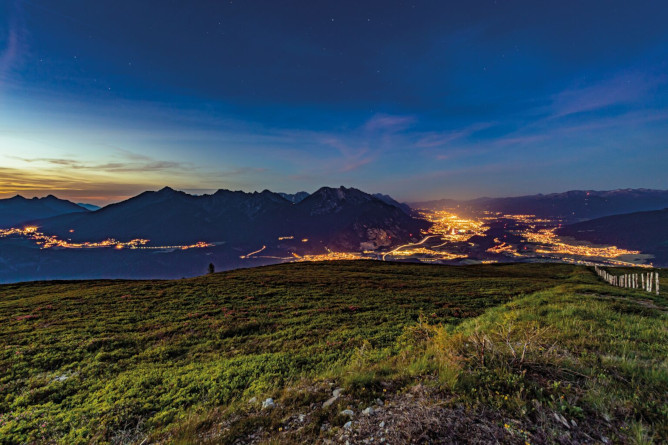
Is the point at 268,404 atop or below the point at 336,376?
atop

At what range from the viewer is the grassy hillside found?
5547mm

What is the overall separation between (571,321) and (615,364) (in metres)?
5.58

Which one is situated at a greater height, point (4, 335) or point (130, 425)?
point (130, 425)

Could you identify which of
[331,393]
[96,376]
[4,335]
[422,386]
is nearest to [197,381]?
[96,376]

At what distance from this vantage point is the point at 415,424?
18.0ft

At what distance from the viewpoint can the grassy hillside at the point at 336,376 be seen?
218 inches

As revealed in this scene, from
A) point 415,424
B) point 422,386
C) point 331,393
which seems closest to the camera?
point 415,424

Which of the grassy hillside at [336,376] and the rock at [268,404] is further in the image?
the rock at [268,404]

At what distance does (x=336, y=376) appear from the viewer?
9.04 m

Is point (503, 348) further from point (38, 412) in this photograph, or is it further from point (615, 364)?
point (38, 412)

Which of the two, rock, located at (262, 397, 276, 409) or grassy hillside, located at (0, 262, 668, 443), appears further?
rock, located at (262, 397, 276, 409)

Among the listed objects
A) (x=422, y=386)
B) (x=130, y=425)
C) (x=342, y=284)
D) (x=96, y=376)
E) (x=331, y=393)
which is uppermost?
(x=422, y=386)

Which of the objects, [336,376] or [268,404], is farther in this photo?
[336,376]

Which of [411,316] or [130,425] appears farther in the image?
[411,316]
